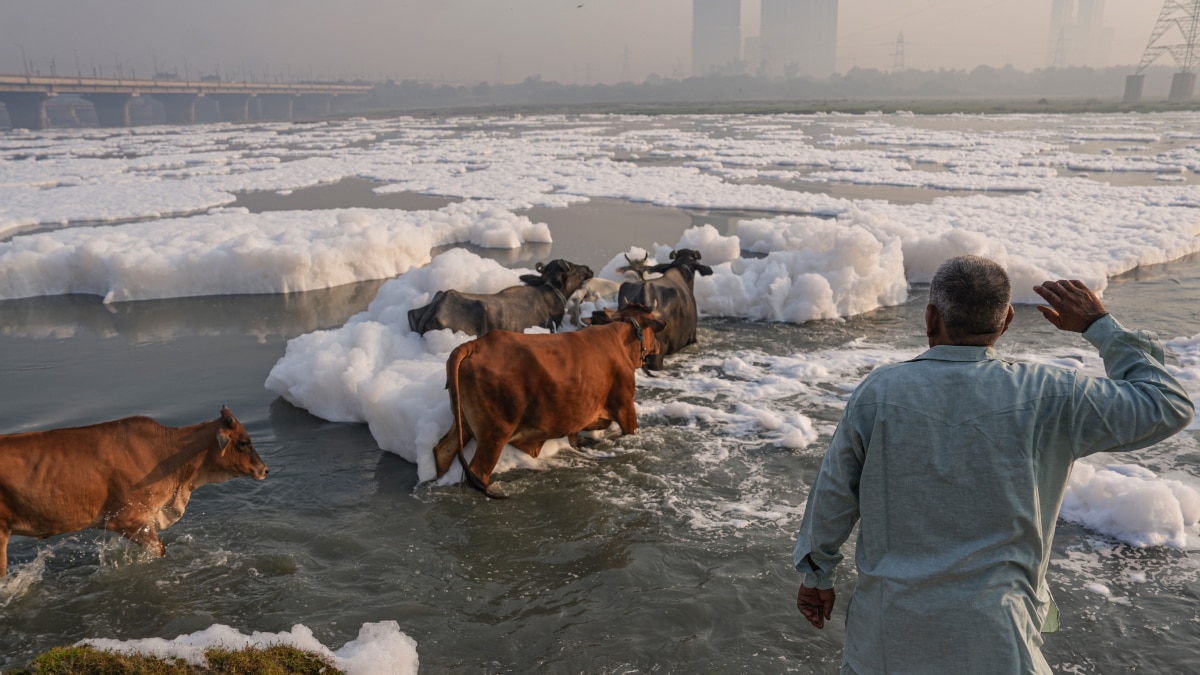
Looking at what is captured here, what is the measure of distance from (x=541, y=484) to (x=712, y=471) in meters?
1.36

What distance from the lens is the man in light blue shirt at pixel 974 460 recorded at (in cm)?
239

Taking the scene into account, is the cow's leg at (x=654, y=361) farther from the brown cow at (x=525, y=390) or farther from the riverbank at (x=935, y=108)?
the riverbank at (x=935, y=108)

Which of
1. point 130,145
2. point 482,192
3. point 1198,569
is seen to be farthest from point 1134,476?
point 130,145

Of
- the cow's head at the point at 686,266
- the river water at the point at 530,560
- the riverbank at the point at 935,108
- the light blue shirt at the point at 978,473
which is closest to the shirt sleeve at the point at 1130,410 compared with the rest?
the light blue shirt at the point at 978,473

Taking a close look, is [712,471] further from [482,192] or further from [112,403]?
[482,192]

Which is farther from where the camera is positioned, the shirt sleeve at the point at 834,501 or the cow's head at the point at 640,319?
the cow's head at the point at 640,319

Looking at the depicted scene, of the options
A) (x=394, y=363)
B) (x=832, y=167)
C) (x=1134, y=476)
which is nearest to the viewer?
(x=1134, y=476)

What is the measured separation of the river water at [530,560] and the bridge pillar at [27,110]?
11196 centimetres

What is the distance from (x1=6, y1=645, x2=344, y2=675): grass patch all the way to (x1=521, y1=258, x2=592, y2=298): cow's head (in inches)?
231

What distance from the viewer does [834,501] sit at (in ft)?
8.54

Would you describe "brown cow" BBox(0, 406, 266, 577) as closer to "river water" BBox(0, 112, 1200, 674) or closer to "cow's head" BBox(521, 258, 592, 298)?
"river water" BBox(0, 112, 1200, 674)

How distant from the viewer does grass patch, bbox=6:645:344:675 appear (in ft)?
12.3

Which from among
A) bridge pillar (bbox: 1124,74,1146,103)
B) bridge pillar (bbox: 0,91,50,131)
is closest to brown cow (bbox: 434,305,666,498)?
bridge pillar (bbox: 0,91,50,131)

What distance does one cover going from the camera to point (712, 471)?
671 cm
